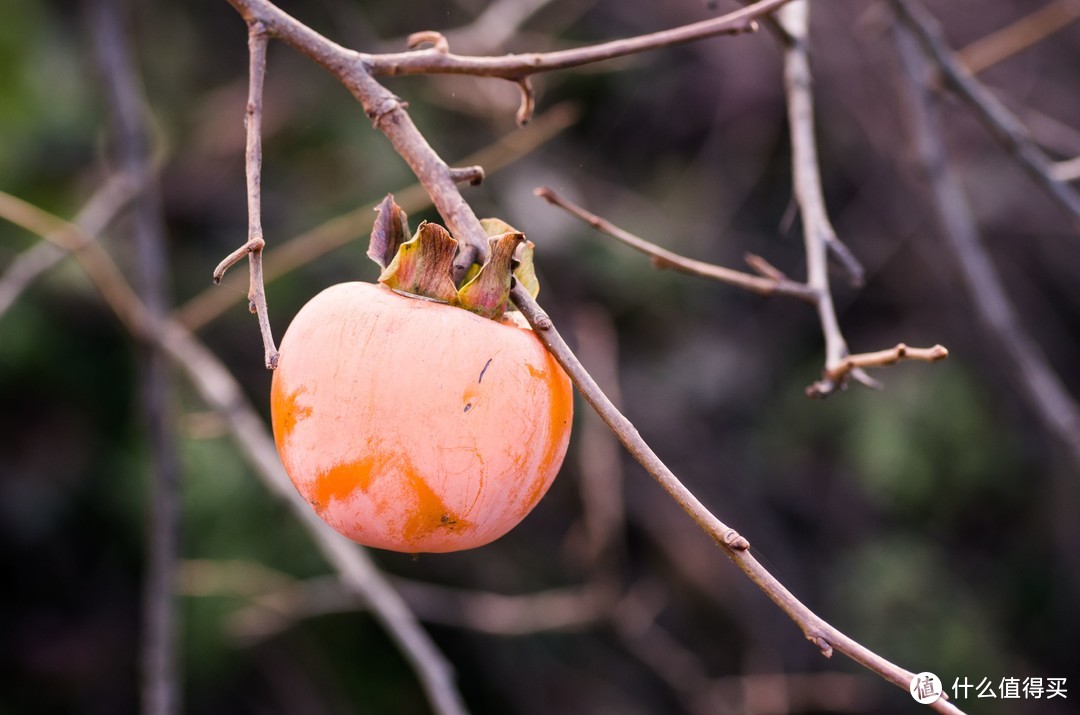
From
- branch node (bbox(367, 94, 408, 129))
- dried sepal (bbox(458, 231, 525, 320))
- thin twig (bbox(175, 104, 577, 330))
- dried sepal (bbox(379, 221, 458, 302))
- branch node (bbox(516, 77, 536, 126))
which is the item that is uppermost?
thin twig (bbox(175, 104, 577, 330))

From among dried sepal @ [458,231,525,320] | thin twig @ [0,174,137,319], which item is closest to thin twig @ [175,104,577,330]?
thin twig @ [0,174,137,319]

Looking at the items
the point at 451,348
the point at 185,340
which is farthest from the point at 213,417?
the point at 451,348

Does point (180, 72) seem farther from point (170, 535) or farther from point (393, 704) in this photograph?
point (393, 704)

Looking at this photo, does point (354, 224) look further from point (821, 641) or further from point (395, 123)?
point (821, 641)

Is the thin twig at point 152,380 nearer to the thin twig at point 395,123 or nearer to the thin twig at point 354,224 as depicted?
the thin twig at point 354,224

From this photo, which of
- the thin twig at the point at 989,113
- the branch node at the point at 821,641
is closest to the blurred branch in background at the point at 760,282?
the branch node at the point at 821,641

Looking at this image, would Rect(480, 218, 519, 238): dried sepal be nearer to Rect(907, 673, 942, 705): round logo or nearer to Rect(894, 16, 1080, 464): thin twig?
Rect(907, 673, 942, 705): round logo

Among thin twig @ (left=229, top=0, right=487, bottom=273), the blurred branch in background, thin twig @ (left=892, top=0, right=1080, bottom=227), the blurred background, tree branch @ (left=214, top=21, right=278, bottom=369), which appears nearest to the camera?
tree branch @ (left=214, top=21, right=278, bottom=369)
